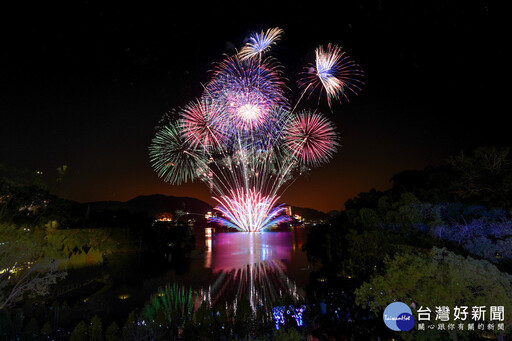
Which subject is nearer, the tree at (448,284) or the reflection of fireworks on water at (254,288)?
the tree at (448,284)

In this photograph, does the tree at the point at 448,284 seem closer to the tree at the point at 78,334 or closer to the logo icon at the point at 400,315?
the logo icon at the point at 400,315

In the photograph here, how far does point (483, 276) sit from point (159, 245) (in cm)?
5154

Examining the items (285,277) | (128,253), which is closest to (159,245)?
(128,253)

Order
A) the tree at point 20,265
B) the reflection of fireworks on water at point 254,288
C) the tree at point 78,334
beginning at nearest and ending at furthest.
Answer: the tree at point 78,334, the tree at point 20,265, the reflection of fireworks on water at point 254,288

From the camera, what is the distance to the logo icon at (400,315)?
879 cm

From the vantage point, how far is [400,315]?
890 centimetres

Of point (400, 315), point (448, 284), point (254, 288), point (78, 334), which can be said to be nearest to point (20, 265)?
point (78, 334)

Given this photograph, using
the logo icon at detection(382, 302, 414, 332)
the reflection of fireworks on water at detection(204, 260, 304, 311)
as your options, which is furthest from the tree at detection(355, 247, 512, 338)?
the reflection of fireworks on water at detection(204, 260, 304, 311)

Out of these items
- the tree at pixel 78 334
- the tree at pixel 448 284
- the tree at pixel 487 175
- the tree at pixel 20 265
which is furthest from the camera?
the tree at pixel 20 265

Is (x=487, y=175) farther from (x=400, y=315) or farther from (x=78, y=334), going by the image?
(x=78, y=334)

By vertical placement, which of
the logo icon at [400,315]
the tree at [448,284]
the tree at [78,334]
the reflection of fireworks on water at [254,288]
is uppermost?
the tree at [448,284]

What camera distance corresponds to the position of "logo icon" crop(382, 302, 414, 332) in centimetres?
879

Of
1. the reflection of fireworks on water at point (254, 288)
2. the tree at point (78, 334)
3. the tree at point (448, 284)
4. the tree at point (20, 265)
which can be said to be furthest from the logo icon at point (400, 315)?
the tree at point (20, 265)

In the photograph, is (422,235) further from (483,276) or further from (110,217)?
(110,217)
